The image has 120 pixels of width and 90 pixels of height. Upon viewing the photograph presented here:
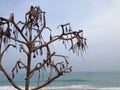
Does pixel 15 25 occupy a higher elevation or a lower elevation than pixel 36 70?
higher

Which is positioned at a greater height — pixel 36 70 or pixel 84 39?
pixel 84 39

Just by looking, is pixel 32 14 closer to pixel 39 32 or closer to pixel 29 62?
pixel 39 32

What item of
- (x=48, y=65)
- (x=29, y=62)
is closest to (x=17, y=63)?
(x=29, y=62)

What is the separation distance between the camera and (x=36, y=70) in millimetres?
3529

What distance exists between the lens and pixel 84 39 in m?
3.44

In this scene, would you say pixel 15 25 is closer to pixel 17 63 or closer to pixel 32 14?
pixel 32 14

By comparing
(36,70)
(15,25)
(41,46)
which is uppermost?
(15,25)

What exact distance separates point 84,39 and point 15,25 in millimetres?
814

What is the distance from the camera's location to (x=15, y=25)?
3412 millimetres

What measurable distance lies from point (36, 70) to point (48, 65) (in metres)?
0.16

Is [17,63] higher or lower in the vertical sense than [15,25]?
lower

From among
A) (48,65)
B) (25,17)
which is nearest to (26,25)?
(25,17)

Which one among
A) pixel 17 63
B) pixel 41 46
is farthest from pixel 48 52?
pixel 17 63

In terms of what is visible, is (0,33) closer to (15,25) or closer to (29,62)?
(15,25)
